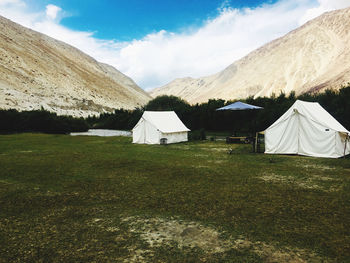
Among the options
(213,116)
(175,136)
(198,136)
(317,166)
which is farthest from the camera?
(213,116)

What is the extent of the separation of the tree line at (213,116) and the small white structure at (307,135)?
26.0ft

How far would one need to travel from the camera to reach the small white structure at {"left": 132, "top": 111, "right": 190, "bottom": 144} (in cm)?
2128

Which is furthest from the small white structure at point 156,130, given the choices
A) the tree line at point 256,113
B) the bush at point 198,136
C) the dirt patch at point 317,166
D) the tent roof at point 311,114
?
the dirt patch at point 317,166

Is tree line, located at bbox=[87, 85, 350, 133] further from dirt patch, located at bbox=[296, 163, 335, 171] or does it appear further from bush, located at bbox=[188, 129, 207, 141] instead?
dirt patch, located at bbox=[296, 163, 335, 171]

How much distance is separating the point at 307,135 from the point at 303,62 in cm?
11727

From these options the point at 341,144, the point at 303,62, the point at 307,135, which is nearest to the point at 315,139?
the point at 307,135

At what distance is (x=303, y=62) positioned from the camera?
11506 centimetres

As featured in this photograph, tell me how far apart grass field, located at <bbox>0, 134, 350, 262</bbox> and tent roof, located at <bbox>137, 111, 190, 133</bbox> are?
39.4 feet

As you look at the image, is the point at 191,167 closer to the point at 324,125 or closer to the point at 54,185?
the point at 54,185

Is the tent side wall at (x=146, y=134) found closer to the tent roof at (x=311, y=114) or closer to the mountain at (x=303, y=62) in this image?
the tent roof at (x=311, y=114)

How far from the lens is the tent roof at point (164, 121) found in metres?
21.7

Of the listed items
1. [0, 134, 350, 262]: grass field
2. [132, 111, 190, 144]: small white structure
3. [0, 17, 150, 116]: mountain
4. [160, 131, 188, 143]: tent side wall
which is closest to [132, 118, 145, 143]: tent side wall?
[132, 111, 190, 144]: small white structure

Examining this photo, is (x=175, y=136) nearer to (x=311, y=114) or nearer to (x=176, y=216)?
(x=311, y=114)

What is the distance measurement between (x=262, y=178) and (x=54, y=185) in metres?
6.71
